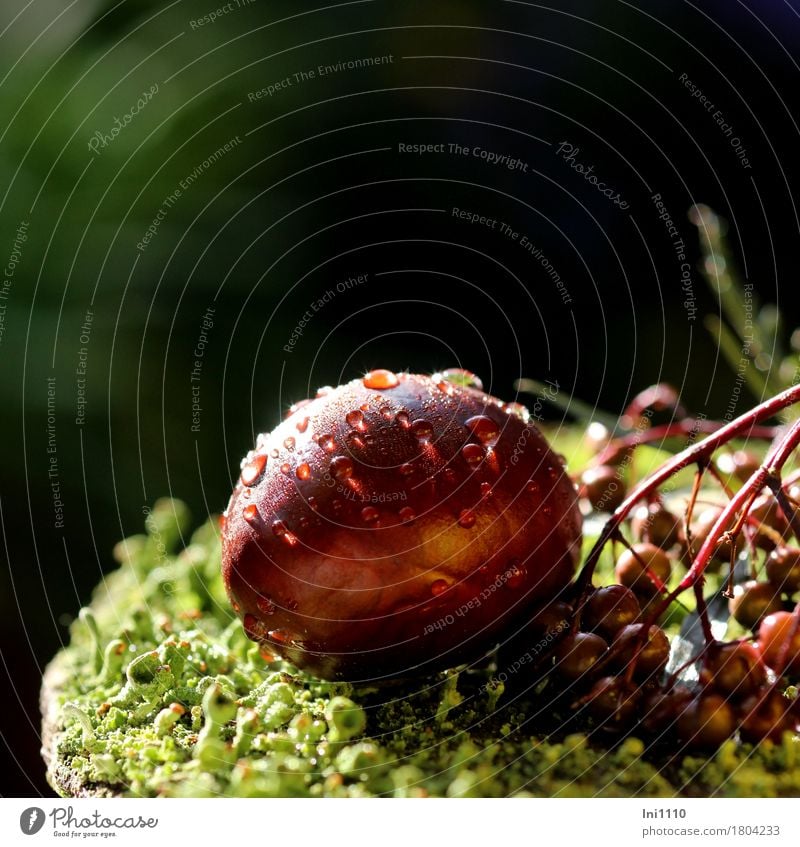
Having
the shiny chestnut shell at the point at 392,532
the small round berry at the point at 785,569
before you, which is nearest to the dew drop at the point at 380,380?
the shiny chestnut shell at the point at 392,532

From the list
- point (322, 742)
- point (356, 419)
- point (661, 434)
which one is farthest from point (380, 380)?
point (661, 434)

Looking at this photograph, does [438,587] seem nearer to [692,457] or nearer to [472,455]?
[472,455]

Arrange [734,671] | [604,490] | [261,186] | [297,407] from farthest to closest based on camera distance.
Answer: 1. [261,186]
2. [604,490]
3. [297,407]
4. [734,671]

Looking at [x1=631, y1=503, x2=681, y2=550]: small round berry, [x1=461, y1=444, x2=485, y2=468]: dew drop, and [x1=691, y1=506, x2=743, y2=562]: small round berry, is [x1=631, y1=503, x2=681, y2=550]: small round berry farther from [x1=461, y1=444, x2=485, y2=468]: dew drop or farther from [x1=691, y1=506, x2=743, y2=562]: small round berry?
[x1=461, y1=444, x2=485, y2=468]: dew drop

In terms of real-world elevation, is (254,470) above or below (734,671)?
above

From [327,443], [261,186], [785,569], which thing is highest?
[261,186]

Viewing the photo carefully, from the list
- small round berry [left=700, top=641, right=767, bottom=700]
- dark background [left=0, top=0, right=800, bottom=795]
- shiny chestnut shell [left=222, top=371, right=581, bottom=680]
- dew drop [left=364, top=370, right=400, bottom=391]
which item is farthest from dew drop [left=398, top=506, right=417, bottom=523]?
dark background [left=0, top=0, right=800, bottom=795]

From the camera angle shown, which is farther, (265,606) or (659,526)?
(659,526)
